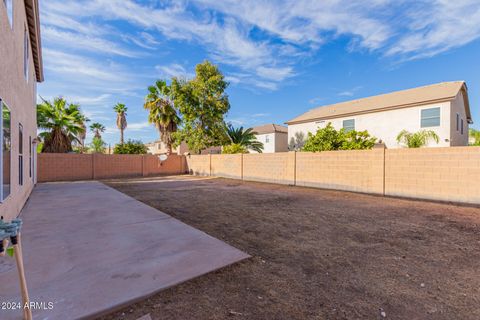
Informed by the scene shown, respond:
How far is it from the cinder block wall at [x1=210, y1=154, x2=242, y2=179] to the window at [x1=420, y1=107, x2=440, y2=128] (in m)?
12.9

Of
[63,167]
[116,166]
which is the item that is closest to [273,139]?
[116,166]

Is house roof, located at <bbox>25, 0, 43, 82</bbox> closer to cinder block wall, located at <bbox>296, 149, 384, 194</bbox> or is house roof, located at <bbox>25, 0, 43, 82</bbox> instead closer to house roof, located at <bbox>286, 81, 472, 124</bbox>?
cinder block wall, located at <bbox>296, 149, 384, 194</bbox>

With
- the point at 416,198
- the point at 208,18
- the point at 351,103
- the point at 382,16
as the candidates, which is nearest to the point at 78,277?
the point at 416,198

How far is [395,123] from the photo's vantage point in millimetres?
16344

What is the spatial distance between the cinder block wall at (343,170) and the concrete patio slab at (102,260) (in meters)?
8.55

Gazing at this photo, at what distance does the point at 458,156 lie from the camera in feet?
25.1

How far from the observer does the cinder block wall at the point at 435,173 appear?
741 cm

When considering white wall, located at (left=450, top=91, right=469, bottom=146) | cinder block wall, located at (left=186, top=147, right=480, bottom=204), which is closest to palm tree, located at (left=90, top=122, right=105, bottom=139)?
cinder block wall, located at (left=186, top=147, right=480, bottom=204)

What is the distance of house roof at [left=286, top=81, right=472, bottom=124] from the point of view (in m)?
14.9

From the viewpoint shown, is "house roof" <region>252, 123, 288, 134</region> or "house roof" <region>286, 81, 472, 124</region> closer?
"house roof" <region>286, 81, 472, 124</region>

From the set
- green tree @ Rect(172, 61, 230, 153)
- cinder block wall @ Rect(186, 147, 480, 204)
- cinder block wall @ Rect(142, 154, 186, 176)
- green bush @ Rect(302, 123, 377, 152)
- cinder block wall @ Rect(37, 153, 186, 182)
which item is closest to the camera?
cinder block wall @ Rect(186, 147, 480, 204)

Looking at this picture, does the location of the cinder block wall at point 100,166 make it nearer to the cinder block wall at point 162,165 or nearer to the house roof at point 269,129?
the cinder block wall at point 162,165

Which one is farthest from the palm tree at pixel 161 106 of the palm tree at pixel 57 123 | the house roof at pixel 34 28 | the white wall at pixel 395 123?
the white wall at pixel 395 123

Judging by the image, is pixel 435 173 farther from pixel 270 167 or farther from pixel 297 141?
pixel 297 141
